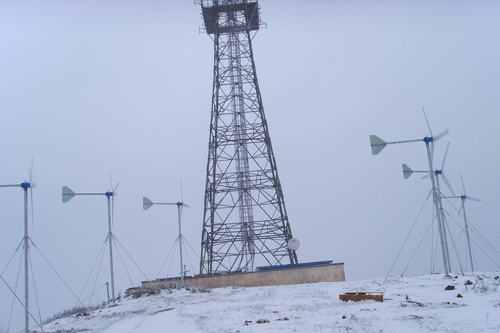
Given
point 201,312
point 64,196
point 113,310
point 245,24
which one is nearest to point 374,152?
point 201,312

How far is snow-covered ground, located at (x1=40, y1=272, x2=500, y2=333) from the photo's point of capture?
10.2m

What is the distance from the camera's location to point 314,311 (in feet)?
41.8

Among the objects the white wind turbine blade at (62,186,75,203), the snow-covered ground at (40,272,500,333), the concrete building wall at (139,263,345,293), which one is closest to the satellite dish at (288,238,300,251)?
the concrete building wall at (139,263,345,293)

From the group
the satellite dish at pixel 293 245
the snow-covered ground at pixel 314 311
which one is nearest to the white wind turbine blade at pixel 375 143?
the snow-covered ground at pixel 314 311

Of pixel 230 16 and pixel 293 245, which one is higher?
pixel 230 16

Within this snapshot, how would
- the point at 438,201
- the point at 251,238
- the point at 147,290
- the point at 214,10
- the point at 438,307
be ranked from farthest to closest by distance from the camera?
the point at 214,10
the point at 251,238
the point at 438,201
the point at 147,290
the point at 438,307

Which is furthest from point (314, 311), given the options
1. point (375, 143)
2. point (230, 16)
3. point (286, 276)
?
point (230, 16)

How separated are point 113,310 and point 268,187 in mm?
16680

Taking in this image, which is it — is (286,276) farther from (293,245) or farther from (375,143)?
(375,143)

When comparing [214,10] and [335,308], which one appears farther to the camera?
[214,10]

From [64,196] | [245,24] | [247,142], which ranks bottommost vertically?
[64,196]

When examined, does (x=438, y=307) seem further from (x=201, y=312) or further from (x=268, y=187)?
(x=268, y=187)

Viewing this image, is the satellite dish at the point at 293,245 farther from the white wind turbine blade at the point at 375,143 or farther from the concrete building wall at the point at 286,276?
the white wind turbine blade at the point at 375,143

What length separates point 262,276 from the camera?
25.5 metres
